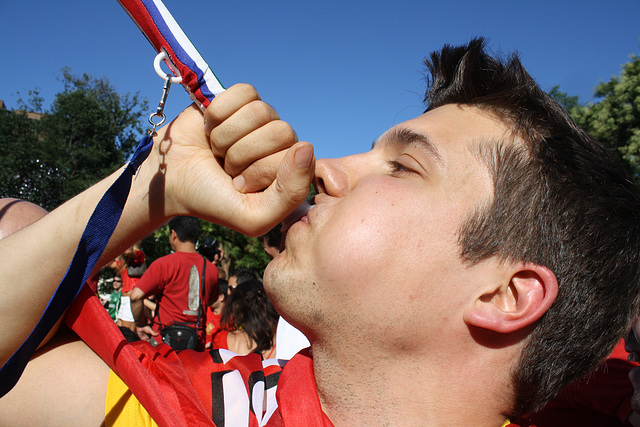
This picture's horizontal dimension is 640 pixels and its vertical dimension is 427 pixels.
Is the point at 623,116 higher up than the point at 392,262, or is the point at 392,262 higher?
the point at 623,116

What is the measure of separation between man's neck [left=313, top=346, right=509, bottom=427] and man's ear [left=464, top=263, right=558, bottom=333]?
6.9 inches

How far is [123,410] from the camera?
4.81ft

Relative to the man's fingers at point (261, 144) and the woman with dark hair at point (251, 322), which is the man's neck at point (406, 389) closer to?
the man's fingers at point (261, 144)

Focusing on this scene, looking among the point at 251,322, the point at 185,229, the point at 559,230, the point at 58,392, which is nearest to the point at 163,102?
the point at 58,392

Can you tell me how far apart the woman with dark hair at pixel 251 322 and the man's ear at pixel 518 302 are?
3.64m

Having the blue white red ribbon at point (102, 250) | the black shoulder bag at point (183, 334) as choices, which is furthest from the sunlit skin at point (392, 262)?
the black shoulder bag at point (183, 334)

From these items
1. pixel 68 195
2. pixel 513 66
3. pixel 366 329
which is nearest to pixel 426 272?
pixel 366 329

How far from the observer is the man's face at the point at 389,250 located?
1.41m

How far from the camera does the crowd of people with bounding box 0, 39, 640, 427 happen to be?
55.7 inches

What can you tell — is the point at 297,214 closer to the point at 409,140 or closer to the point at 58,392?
the point at 409,140

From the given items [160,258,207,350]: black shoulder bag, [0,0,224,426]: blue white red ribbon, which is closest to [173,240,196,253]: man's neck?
[160,258,207,350]: black shoulder bag

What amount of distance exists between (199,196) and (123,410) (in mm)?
789

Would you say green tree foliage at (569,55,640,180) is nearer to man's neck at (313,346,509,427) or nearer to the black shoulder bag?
the black shoulder bag

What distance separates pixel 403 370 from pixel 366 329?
213mm
